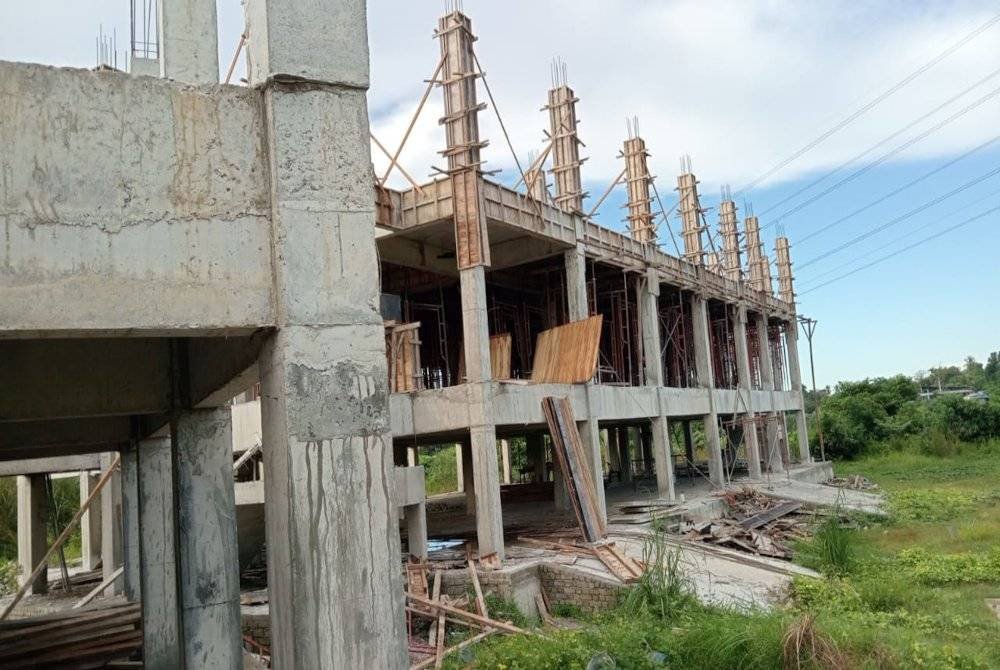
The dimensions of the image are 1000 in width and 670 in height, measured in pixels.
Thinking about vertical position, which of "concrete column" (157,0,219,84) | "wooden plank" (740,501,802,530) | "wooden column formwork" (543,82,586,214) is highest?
"wooden column formwork" (543,82,586,214)

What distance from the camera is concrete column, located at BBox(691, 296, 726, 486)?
88.0 ft

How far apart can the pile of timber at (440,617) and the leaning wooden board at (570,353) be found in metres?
5.83

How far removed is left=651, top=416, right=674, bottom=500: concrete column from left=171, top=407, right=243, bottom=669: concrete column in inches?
634

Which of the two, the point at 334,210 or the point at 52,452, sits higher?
the point at 334,210

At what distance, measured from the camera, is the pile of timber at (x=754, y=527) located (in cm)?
1827

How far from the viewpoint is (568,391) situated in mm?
18016

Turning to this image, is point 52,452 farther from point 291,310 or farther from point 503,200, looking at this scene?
point 291,310

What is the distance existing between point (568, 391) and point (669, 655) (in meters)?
8.95

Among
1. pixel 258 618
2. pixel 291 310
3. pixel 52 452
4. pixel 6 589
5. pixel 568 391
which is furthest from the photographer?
pixel 6 589

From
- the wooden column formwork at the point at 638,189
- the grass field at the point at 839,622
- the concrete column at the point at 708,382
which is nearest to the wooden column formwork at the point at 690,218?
the concrete column at the point at 708,382

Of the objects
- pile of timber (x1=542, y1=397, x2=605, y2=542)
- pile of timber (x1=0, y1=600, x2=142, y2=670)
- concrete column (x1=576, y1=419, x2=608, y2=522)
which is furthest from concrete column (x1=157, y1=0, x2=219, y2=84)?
concrete column (x1=576, y1=419, x2=608, y2=522)

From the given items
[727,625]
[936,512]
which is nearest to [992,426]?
[936,512]

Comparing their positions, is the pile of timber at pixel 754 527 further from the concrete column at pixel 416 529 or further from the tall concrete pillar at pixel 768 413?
the tall concrete pillar at pixel 768 413

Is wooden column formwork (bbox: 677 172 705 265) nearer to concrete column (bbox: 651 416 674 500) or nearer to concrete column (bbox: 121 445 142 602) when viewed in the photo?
concrete column (bbox: 651 416 674 500)
